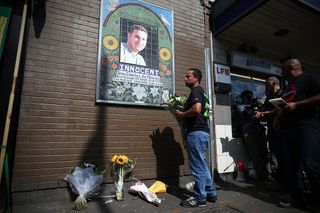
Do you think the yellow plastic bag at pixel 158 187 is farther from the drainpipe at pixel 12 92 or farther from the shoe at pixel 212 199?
the drainpipe at pixel 12 92

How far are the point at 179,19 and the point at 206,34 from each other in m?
0.87

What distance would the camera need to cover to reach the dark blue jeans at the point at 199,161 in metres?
3.40

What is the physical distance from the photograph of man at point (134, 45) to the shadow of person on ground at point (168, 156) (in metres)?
1.53

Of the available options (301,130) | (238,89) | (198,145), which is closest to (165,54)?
(198,145)

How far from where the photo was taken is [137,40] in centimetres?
475

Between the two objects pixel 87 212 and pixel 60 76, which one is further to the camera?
pixel 60 76

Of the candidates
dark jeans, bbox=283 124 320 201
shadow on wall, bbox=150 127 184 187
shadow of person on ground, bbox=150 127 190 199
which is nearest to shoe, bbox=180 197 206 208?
shadow of person on ground, bbox=150 127 190 199

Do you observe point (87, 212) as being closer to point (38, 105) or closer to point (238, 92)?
point (38, 105)

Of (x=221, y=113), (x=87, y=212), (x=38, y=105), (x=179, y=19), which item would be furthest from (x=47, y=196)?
(x=179, y=19)

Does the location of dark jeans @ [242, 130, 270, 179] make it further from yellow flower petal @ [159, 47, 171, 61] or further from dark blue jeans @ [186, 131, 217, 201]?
yellow flower petal @ [159, 47, 171, 61]

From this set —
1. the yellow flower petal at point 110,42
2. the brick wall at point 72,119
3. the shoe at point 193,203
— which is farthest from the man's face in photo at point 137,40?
the shoe at point 193,203

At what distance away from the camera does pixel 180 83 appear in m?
5.13

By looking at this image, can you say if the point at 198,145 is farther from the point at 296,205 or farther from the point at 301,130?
the point at 296,205

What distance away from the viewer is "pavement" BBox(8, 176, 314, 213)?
3246mm
